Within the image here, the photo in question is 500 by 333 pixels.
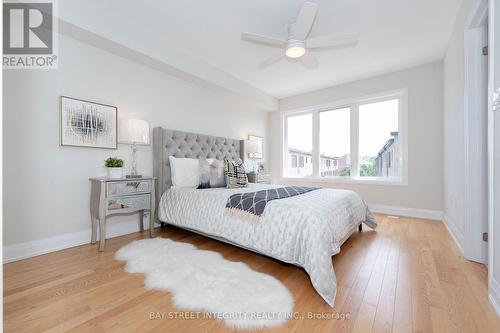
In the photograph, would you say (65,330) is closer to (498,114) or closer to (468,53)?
(498,114)

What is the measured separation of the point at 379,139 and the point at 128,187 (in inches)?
174

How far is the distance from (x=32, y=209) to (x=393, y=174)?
17.6 feet

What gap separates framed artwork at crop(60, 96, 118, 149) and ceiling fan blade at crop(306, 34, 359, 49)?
2.55 m

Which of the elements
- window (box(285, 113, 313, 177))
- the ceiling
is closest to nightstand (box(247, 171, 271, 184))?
window (box(285, 113, 313, 177))

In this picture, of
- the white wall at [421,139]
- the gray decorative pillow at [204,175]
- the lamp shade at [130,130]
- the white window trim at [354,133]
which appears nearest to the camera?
the lamp shade at [130,130]

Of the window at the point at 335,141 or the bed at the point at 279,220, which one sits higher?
the window at the point at 335,141

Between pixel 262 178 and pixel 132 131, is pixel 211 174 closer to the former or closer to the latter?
pixel 132 131

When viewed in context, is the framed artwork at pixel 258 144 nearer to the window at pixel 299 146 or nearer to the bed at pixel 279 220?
the window at pixel 299 146

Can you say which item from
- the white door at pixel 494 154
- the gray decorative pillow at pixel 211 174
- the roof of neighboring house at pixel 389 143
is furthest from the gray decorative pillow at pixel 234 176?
the roof of neighboring house at pixel 389 143

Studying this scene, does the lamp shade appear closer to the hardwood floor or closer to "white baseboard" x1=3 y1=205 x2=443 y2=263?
"white baseboard" x1=3 y1=205 x2=443 y2=263

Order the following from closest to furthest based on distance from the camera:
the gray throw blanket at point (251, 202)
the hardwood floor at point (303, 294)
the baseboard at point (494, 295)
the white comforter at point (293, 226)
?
the hardwood floor at point (303, 294) < the baseboard at point (494, 295) < the white comforter at point (293, 226) < the gray throw blanket at point (251, 202)

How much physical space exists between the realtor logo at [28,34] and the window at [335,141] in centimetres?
471

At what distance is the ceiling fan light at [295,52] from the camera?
252cm

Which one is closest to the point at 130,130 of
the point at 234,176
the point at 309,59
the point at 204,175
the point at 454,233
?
the point at 204,175
